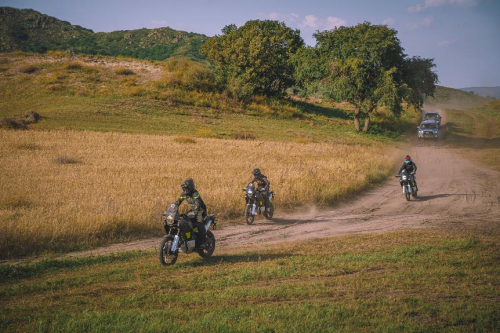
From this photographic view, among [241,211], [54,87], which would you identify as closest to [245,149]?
[241,211]

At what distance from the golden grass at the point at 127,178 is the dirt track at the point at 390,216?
3.58 ft

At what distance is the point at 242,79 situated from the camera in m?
58.0

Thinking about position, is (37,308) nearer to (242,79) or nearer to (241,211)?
(241,211)

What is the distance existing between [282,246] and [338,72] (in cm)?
3663

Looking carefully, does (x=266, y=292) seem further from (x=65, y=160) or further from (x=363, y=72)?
(x=363, y=72)

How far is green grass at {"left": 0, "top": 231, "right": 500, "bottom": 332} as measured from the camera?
19.9ft

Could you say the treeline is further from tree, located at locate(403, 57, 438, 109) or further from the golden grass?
the golden grass

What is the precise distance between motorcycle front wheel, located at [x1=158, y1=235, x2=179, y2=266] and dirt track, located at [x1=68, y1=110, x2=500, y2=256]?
1836mm

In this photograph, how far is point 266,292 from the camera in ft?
24.0

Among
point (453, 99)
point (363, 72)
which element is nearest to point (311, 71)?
point (363, 72)

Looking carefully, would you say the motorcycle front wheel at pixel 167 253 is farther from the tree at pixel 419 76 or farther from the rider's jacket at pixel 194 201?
the tree at pixel 419 76

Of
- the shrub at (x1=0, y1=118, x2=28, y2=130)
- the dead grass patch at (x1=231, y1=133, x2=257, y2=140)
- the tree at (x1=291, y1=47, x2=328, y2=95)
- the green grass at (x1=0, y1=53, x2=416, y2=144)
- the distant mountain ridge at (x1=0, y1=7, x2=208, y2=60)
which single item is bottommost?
the dead grass patch at (x1=231, y1=133, x2=257, y2=140)

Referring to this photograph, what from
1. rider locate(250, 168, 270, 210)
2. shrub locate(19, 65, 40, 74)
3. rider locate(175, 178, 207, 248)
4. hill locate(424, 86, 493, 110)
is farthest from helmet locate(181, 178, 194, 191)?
hill locate(424, 86, 493, 110)

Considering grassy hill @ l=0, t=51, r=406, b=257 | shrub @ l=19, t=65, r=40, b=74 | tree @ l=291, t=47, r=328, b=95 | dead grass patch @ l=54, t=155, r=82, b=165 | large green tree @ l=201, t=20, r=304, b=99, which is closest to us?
grassy hill @ l=0, t=51, r=406, b=257
